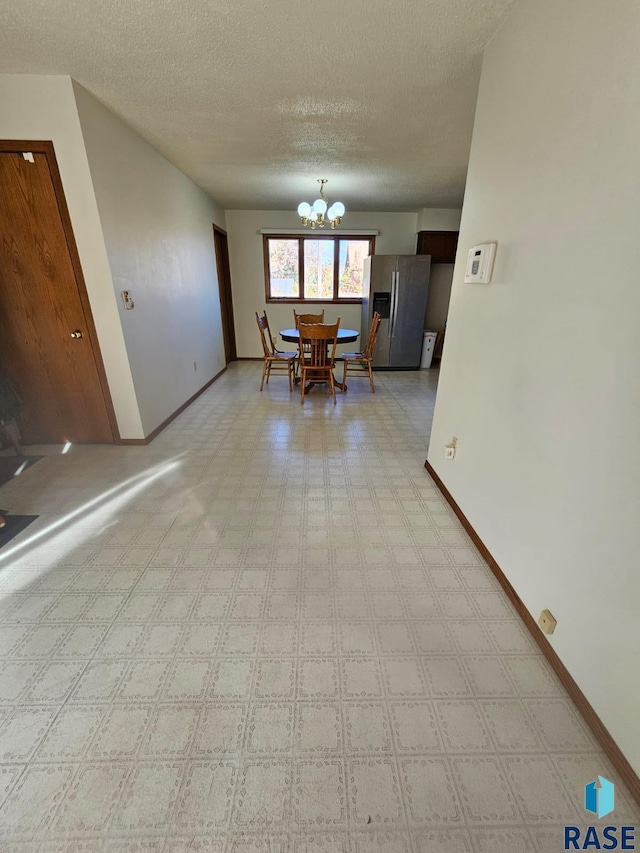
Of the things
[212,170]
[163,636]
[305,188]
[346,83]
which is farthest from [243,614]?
[305,188]

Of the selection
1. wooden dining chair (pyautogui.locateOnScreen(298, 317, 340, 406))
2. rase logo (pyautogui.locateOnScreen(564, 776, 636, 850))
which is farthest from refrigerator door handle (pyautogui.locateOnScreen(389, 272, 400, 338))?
rase logo (pyautogui.locateOnScreen(564, 776, 636, 850))

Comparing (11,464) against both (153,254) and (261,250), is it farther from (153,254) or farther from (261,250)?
(261,250)

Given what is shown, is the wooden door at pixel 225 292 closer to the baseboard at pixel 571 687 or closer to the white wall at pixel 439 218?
the white wall at pixel 439 218

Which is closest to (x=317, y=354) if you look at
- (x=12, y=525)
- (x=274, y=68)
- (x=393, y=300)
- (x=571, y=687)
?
(x=393, y=300)

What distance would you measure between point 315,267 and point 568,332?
5244 mm

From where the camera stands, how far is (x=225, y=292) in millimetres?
5629

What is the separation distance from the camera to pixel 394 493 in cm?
230

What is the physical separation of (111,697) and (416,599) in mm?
1191

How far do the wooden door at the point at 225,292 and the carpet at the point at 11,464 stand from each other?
3415 mm

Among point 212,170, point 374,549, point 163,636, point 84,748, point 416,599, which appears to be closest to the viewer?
point 84,748

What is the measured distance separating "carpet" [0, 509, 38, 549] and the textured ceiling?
7.93ft

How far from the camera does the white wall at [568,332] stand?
0.94 meters

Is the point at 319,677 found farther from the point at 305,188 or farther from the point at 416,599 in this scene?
the point at 305,188

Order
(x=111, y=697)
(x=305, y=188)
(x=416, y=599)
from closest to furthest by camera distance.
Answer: (x=111, y=697) < (x=416, y=599) < (x=305, y=188)
